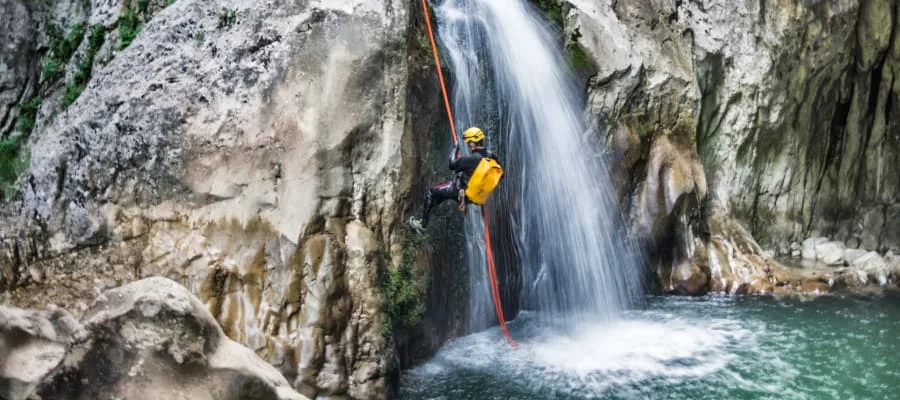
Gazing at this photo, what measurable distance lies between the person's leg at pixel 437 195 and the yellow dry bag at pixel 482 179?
0.29 m

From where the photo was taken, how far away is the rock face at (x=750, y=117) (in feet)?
38.9

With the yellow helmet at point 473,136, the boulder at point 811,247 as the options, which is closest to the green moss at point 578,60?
the yellow helmet at point 473,136

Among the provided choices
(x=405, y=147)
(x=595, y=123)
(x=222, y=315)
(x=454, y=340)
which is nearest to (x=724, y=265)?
(x=595, y=123)

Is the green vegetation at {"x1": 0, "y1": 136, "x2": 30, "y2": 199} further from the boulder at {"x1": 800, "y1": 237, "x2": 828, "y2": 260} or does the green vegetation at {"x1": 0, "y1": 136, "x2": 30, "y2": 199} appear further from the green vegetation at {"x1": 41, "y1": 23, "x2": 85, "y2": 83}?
the boulder at {"x1": 800, "y1": 237, "x2": 828, "y2": 260}

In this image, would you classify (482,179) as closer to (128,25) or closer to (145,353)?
(145,353)

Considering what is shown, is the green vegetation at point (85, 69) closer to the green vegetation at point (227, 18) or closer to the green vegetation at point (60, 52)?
the green vegetation at point (60, 52)

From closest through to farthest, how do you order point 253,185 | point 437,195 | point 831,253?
point 253,185
point 437,195
point 831,253

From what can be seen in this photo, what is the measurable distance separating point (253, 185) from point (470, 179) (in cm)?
247

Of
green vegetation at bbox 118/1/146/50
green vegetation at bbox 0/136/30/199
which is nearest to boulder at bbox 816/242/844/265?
green vegetation at bbox 118/1/146/50

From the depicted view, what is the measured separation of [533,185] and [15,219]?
702 cm

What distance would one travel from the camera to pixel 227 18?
8469 millimetres

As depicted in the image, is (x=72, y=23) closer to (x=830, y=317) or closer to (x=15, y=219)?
(x=15, y=219)

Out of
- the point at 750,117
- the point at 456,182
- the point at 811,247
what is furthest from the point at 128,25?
the point at 811,247

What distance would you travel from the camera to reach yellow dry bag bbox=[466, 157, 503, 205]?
8.20 metres
